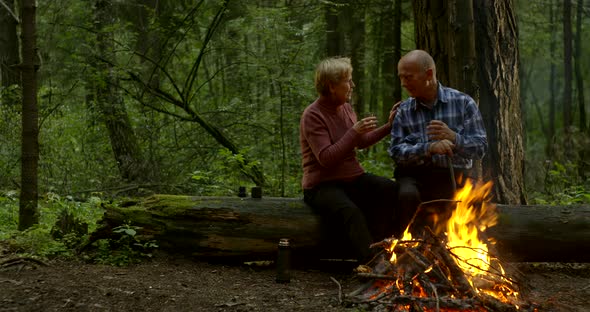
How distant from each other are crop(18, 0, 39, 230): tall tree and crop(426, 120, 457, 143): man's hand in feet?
13.0

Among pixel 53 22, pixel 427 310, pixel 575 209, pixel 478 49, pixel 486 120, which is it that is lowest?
pixel 427 310

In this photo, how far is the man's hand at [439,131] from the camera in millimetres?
4988

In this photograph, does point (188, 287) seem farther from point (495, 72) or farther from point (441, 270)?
point (495, 72)

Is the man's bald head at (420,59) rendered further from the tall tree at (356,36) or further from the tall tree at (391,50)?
the tall tree at (356,36)

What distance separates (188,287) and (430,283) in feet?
6.61

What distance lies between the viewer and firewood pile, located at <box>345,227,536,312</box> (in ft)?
13.5

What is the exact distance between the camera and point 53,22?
9.48 metres

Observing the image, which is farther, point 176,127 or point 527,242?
point 176,127

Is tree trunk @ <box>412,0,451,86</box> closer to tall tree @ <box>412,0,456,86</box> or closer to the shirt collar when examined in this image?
tall tree @ <box>412,0,456,86</box>

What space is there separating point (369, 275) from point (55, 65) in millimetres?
7594

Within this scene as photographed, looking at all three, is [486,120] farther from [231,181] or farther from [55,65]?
[55,65]

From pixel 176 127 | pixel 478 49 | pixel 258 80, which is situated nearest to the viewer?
pixel 478 49

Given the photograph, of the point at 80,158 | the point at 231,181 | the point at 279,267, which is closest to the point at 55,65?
the point at 80,158

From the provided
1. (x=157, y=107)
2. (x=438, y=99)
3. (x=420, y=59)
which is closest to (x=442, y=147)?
(x=438, y=99)
